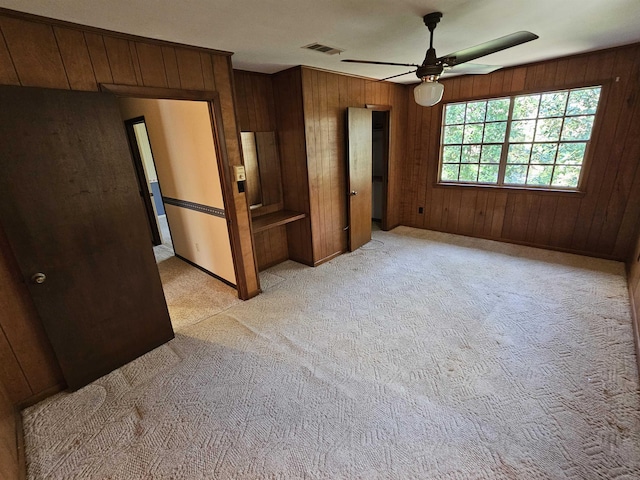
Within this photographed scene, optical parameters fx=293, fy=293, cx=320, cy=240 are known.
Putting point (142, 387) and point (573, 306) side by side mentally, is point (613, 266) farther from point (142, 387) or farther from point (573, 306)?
point (142, 387)

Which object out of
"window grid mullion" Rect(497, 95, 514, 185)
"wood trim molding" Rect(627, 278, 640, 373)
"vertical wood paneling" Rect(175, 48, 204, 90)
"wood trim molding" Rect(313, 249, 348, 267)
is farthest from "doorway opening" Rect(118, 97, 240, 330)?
"window grid mullion" Rect(497, 95, 514, 185)

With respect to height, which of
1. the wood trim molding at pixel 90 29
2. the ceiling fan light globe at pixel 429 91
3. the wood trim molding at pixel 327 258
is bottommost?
the wood trim molding at pixel 327 258

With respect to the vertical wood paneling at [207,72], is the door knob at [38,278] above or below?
below

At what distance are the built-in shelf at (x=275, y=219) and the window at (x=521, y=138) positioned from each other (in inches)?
107

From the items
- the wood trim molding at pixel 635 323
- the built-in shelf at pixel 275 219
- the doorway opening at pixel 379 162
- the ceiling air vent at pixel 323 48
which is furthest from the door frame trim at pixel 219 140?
the wood trim molding at pixel 635 323

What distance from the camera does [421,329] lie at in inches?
100

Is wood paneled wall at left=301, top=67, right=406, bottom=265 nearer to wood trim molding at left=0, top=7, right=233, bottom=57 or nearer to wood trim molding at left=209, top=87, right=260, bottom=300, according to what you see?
wood trim molding at left=209, top=87, right=260, bottom=300

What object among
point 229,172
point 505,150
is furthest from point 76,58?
point 505,150

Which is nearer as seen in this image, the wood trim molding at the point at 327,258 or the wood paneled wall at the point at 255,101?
the wood paneled wall at the point at 255,101

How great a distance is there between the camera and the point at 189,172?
336 cm

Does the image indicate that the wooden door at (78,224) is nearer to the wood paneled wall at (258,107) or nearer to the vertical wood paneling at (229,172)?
the vertical wood paneling at (229,172)

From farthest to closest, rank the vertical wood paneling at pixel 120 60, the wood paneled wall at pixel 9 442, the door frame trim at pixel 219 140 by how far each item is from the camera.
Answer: the door frame trim at pixel 219 140 → the vertical wood paneling at pixel 120 60 → the wood paneled wall at pixel 9 442

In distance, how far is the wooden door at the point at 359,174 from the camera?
152 inches

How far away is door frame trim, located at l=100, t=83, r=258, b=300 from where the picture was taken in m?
2.08
